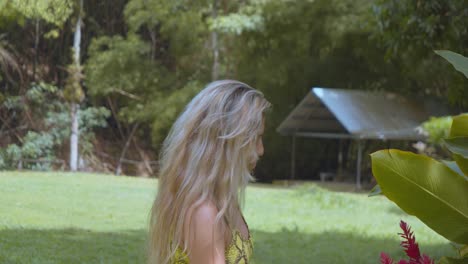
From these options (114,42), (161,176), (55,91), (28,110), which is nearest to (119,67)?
(114,42)

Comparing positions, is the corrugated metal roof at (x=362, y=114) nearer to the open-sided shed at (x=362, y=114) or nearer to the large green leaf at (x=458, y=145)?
the open-sided shed at (x=362, y=114)

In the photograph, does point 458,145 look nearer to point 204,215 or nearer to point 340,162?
point 204,215

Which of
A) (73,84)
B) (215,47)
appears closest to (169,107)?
(215,47)

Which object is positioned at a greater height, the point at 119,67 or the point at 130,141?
the point at 119,67

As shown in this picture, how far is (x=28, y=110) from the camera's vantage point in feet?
41.9

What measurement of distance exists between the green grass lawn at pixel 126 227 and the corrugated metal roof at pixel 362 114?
13.4ft

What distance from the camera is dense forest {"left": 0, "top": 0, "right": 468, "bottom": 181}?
48.7 feet

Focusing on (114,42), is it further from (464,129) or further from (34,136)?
(464,129)

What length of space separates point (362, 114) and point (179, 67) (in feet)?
15.4

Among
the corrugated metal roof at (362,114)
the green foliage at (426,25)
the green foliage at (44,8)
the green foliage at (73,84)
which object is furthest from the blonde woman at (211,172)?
the green foliage at (73,84)

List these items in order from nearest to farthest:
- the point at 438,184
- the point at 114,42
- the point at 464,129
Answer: the point at 438,184 < the point at 464,129 < the point at 114,42

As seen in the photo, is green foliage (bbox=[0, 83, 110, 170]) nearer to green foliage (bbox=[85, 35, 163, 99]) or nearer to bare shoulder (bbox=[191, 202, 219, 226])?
green foliage (bbox=[85, 35, 163, 99])

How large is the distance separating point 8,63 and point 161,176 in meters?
10.9

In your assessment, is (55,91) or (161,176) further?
(55,91)
